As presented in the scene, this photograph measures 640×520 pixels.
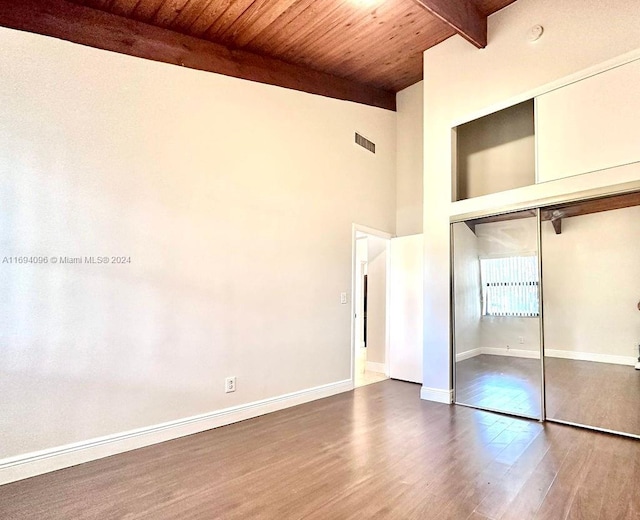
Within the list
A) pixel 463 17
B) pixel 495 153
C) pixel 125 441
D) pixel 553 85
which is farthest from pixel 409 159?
pixel 125 441

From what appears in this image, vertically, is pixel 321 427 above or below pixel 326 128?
below

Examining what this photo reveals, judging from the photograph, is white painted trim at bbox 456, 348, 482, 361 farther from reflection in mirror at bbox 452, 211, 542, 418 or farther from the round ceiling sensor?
the round ceiling sensor

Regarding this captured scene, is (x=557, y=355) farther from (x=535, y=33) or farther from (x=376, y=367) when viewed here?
(x=535, y=33)

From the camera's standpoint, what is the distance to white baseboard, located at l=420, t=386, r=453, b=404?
4.13m

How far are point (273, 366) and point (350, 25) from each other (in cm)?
358

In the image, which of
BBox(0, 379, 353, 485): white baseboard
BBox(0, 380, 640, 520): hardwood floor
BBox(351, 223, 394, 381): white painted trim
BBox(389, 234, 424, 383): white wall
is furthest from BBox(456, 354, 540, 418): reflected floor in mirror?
BBox(0, 379, 353, 485): white baseboard

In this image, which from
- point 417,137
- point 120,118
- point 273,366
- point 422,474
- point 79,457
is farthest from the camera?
point 417,137

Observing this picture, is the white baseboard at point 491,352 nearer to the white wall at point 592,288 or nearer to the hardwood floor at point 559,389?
the hardwood floor at point 559,389

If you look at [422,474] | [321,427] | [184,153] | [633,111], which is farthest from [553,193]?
[184,153]

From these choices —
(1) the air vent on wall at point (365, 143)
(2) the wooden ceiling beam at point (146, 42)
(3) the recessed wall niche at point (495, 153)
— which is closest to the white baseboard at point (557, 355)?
(3) the recessed wall niche at point (495, 153)

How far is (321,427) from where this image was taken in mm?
3312

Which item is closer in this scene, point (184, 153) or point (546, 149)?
point (184, 153)

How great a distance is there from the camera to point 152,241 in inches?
119

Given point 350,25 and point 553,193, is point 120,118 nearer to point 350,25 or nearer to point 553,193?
point 350,25
